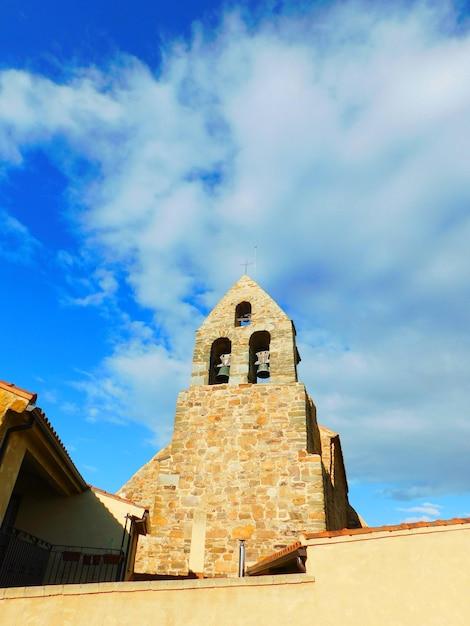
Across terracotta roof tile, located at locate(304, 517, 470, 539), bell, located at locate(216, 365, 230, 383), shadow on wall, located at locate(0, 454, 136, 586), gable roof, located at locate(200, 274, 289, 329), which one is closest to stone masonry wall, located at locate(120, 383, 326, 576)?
bell, located at locate(216, 365, 230, 383)

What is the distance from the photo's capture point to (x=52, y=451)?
8.07 m

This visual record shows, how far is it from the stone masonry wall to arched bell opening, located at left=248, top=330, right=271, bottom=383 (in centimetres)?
77

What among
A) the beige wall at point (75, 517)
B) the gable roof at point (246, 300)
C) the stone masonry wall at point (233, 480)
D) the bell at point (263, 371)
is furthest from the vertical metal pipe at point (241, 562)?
the gable roof at point (246, 300)

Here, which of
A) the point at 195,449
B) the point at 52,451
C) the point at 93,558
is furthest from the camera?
the point at 195,449

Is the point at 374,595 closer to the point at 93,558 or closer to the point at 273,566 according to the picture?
the point at 273,566

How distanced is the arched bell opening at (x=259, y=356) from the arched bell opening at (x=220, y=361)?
721 mm

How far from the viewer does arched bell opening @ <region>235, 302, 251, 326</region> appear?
541 inches

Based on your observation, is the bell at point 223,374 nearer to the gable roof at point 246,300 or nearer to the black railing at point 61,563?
the gable roof at point 246,300

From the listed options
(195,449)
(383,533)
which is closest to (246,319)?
(195,449)

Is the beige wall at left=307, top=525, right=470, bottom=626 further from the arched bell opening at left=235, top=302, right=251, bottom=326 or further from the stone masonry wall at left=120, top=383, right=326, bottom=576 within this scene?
the arched bell opening at left=235, top=302, right=251, bottom=326

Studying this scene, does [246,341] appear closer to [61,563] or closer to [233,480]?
[233,480]

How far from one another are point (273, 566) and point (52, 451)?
14.8ft

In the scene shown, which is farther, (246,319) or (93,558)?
(246,319)

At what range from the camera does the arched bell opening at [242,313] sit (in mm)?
13742
